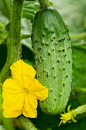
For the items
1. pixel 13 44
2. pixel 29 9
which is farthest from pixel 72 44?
pixel 13 44

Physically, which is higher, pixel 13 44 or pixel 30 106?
pixel 13 44

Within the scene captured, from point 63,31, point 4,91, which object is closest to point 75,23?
point 63,31

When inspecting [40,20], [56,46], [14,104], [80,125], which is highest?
[40,20]

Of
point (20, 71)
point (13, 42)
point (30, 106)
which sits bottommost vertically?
point (30, 106)

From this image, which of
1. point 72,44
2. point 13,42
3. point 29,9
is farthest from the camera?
point 72,44

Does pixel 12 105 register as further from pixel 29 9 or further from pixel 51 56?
pixel 29 9

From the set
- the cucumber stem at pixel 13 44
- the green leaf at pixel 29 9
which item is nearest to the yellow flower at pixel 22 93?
the cucumber stem at pixel 13 44

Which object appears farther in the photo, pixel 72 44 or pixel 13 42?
pixel 72 44

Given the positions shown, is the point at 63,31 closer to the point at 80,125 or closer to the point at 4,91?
the point at 4,91
